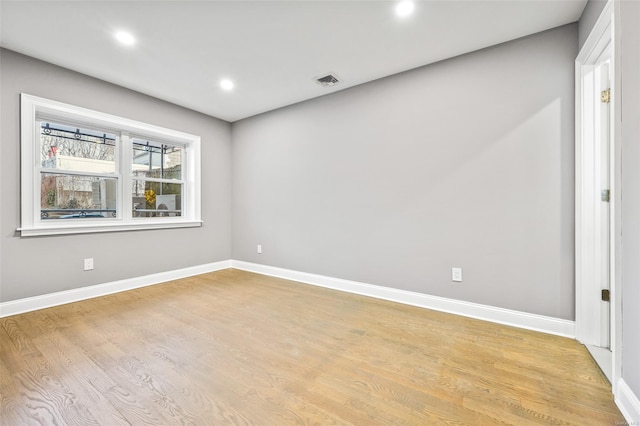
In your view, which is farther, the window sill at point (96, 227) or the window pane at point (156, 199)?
the window pane at point (156, 199)

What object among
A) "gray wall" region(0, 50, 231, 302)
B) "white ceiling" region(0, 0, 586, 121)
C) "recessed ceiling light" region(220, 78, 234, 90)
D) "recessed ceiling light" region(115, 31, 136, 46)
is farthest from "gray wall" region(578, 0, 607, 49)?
"gray wall" region(0, 50, 231, 302)

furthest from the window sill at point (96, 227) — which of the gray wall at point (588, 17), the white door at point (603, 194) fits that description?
the gray wall at point (588, 17)

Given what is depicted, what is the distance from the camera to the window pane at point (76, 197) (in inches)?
113

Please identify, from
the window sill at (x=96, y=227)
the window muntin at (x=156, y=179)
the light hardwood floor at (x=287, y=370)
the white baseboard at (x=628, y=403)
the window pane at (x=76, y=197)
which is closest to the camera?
the white baseboard at (x=628, y=403)

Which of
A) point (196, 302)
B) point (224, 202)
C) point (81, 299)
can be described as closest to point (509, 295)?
Answer: point (196, 302)

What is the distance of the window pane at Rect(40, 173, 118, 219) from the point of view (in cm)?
287

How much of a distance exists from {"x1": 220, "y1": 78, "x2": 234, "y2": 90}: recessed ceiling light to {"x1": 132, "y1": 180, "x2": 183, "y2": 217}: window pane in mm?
1711

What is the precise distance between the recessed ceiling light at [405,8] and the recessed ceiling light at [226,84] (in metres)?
1.94

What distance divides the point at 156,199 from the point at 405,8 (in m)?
3.75

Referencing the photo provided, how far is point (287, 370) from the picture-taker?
1713 millimetres

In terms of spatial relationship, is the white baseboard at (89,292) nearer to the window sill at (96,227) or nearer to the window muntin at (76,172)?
the window sill at (96,227)

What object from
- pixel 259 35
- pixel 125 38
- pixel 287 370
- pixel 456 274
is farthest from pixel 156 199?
pixel 456 274

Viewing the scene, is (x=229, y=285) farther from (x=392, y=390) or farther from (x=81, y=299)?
(x=392, y=390)

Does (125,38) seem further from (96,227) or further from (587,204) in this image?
(587,204)
